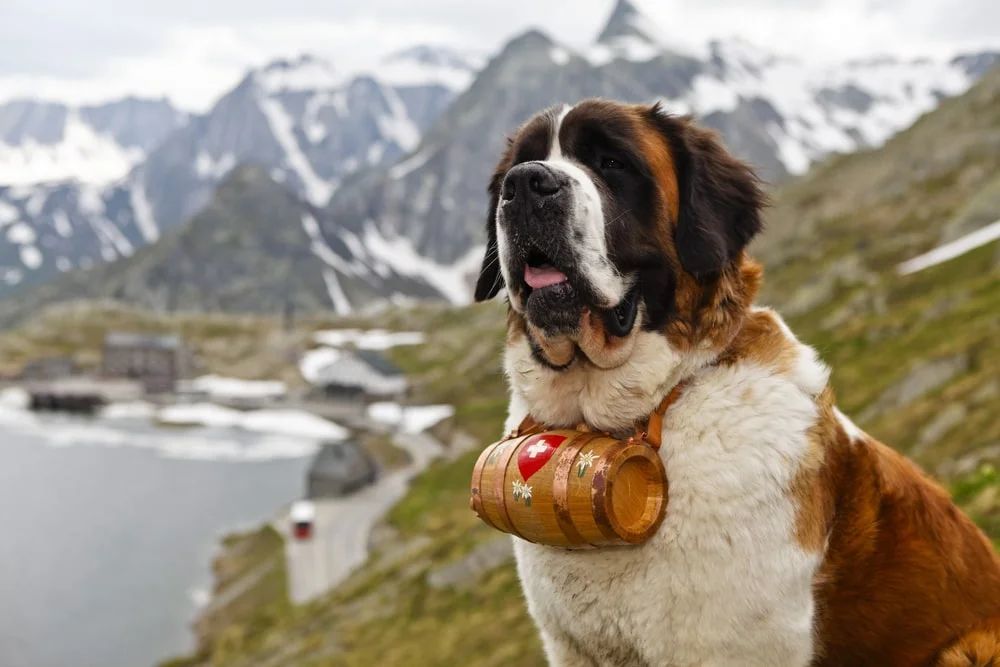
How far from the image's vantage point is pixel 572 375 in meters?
4.83

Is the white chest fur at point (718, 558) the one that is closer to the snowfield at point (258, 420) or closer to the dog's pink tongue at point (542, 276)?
the dog's pink tongue at point (542, 276)

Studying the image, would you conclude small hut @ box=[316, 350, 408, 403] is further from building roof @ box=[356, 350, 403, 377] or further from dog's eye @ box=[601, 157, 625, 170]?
dog's eye @ box=[601, 157, 625, 170]

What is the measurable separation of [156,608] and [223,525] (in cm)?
1465

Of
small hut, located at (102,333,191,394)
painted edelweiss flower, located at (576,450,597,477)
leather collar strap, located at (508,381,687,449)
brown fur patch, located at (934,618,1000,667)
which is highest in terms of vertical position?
leather collar strap, located at (508,381,687,449)

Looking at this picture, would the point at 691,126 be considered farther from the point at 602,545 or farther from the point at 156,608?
the point at 156,608

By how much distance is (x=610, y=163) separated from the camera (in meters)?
4.74

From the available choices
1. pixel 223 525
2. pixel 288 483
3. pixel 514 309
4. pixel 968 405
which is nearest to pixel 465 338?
pixel 288 483

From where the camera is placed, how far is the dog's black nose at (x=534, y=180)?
4.37m

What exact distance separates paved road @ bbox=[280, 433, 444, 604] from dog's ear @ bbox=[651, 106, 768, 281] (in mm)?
39174

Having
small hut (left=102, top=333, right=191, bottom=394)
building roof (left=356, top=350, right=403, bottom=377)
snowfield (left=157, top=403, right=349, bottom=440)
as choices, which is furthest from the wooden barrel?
small hut (left=102, top=333, right=191, bottom=394)

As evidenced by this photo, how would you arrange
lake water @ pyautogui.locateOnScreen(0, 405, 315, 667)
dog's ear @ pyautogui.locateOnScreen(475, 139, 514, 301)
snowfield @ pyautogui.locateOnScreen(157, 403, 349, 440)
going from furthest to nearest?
snowfield @ pyautogui.locateOnScreen(157, 403, 349, 440)
lake water @ pyautogui.locateOnScreen(0, 405, 315, 667)
dog's ear @ pyautogui.locateOnScreen(475, 139, 514, 301)

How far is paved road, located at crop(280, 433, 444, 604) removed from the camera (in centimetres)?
4294

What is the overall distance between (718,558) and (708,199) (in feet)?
6.31

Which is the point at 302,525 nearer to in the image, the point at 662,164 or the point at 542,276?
the point at 542,276
